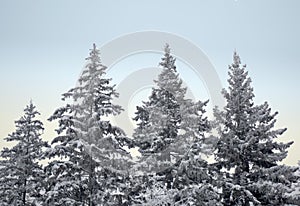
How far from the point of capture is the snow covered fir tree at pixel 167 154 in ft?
51.1

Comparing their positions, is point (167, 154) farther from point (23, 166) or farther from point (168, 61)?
point (23, 166)

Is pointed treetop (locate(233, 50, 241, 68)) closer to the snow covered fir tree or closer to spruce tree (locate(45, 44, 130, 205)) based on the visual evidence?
the snow covered fir tree

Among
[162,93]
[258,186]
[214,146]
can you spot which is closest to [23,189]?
[162,93]

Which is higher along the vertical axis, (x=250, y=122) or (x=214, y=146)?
(x=250, y=122)

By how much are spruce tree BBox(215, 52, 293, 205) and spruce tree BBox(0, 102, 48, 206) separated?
39.2 feet

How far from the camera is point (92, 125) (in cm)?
1636

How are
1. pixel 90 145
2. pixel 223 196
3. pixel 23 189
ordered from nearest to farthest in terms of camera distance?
pixel 90 145, pixel 223 196, pixel 23 189

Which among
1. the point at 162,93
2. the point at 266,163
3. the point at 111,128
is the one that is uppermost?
the point at 162,93

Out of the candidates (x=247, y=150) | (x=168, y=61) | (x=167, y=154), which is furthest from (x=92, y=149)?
(x=247, y=150)

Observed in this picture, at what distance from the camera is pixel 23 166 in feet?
70.1

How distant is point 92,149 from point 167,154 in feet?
12.8

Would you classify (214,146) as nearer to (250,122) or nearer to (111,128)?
(250,122)

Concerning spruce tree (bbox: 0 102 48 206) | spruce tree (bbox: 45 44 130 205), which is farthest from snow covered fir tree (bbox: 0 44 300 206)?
spruce tree (bbox: 0 102 48 206)

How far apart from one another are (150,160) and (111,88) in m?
4.44
